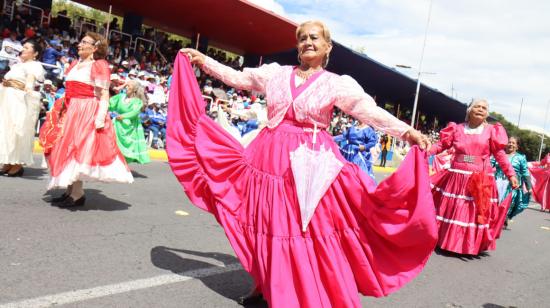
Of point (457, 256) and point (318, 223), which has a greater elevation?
point (318, 223)

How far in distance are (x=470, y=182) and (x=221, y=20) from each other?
17.5 m

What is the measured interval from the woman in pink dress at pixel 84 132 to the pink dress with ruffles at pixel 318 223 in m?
2.33

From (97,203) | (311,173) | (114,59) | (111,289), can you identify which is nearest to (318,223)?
(311,173)

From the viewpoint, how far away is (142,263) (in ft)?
12.6

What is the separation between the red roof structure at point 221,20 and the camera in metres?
19.9

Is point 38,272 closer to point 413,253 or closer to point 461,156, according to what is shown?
point 413,253

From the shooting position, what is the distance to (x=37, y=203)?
5289 millimetres

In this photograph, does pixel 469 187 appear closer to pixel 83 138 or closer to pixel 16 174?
pixel 83 138

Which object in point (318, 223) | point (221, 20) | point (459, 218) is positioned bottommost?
point (459, 218)

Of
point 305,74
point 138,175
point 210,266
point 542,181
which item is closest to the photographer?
point 305,74

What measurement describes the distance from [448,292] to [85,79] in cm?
424

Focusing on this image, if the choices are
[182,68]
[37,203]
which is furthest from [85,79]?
[182,68]

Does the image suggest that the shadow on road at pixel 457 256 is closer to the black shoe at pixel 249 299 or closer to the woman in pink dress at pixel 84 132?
the black shoe at pixel 249 299

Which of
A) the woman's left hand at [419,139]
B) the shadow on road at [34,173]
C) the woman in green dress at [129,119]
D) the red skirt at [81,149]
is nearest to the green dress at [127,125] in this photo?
the woman in green dress at [129,119]
